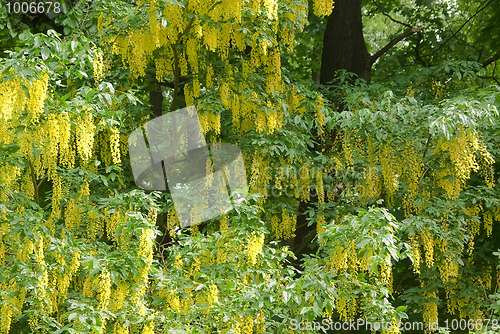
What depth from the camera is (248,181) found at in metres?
5.80

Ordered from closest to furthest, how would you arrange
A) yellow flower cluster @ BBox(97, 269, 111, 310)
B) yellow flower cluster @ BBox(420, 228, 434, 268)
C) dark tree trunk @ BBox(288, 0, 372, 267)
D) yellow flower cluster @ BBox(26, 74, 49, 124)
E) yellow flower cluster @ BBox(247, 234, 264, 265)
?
1. yellow flower cluster @ BBox(26, 74, 49, 124)
2. yellow flower cluster @ BBox(97, 269, 111, 310)
3. yellow flower cluster @ BBox(247, 234, 264, 265)
4. yellow flower cluster @ BBox(420, 228, 434, 268)
5. dark tree trunk @ BBox(288, 0, 372, 267)

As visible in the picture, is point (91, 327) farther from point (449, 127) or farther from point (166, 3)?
point (449, 127)

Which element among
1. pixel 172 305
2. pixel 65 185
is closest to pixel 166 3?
pixel 65 185

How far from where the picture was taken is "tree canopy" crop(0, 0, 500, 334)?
3711mm

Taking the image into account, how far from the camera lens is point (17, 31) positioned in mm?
5395

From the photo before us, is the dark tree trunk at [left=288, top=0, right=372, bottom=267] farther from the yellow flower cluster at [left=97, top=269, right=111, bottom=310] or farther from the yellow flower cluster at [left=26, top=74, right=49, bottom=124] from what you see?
the yellow flower cluster at [left=26, top=74, right=49, bottom=124]

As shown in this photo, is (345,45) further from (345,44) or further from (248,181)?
(248,181)

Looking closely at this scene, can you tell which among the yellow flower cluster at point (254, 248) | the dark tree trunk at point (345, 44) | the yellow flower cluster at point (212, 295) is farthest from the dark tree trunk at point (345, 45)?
the yellow flower cluster at point (212, 295)

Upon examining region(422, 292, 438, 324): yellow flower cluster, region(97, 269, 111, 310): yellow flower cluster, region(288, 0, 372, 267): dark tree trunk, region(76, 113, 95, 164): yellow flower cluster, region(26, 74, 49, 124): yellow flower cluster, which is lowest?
region(422, 292, 438, 324): yellow flower cluster

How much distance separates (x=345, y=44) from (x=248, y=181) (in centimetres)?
265

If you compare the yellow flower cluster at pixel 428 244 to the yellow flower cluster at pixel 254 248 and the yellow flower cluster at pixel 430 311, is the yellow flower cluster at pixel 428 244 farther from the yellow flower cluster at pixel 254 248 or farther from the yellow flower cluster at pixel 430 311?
the yellow flower cluster at pixel 254 248

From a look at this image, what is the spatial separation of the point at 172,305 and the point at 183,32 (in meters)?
2.58

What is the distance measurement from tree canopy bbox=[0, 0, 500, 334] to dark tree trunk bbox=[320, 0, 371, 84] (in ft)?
0.07

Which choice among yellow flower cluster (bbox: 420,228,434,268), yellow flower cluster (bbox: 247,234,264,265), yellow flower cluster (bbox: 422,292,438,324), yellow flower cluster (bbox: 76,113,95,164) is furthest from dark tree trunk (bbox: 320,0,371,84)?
yellow flower cluster (bbox: 76,113,95,164)
